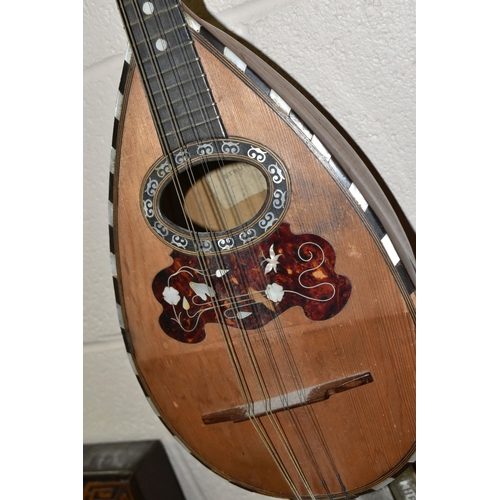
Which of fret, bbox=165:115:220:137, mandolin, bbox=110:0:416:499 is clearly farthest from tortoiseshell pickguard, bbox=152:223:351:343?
fret, bbox=165:115:220:137

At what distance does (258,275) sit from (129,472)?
20.0 inches

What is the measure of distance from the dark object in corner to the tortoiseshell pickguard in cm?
37

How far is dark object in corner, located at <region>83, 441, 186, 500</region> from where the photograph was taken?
0.86 meters

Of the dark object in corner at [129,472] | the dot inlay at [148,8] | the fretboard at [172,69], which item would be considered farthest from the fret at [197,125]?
the dark object in corner at [129,472]

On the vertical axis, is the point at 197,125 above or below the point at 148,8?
below

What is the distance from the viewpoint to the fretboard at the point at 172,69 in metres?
0.59

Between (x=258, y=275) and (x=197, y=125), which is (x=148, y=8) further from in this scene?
(x=258, y=275)

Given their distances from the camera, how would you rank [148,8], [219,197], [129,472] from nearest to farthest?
[148,8] < [219,197] < [129,472]

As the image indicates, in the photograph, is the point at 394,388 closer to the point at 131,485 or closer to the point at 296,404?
the point at 296,404

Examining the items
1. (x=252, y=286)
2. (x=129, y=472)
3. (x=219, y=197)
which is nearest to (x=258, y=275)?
(x=252, y=286)

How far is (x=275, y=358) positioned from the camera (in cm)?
64

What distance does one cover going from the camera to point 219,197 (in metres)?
0.71

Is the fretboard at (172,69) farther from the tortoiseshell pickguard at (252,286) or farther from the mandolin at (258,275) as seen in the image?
the tortoiseshell pickguard at (252,286)

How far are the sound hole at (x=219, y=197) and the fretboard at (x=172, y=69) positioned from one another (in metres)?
0.10
